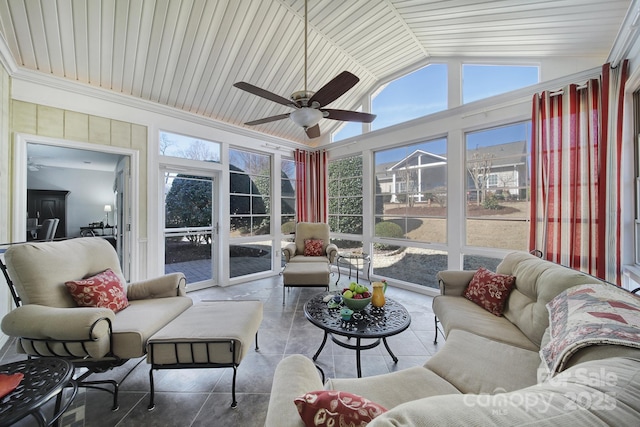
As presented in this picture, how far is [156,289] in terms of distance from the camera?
217 centimetres

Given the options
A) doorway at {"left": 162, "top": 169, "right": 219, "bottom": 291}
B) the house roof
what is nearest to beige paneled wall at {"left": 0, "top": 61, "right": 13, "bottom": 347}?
doorway at {"left": 162, "top": 169, "right": 219, "bottom": 291}

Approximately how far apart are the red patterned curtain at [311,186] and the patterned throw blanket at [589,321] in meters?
3.85

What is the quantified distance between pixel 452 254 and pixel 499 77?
2.28m

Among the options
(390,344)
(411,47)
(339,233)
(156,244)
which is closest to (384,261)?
(339,233)

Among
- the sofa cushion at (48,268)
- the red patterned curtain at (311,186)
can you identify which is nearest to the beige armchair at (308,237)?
the red patterned curtain at (311,186)

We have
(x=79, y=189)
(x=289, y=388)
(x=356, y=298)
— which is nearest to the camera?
(x=289, y=388)

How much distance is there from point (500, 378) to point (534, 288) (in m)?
0.93

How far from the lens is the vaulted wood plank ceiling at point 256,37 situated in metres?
2.12

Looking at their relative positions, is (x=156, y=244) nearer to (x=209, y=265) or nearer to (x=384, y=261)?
(x=209, y=265)

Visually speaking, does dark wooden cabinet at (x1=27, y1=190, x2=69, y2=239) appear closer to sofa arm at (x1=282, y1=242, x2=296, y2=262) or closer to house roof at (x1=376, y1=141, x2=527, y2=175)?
sofa arm at (x1=282, y1=242, x2=296, y2=262)

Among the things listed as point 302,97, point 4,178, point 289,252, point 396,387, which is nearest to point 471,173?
point 302,97

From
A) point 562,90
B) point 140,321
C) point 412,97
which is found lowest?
point 140,321

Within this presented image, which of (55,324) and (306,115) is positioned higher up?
(306,115)

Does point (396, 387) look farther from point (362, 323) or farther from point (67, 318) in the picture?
point (67, 318)
